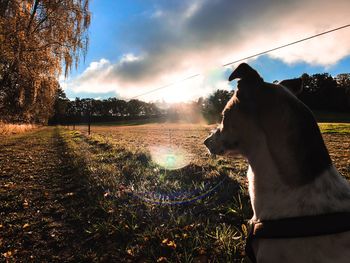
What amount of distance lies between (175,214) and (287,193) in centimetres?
337

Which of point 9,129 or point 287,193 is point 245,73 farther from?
point 9,129

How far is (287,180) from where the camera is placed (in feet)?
6.35

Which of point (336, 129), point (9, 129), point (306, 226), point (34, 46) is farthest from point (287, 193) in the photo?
point (9, 129)

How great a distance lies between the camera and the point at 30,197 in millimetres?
6648

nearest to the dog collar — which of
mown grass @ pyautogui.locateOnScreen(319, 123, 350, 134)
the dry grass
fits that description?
the dry grass

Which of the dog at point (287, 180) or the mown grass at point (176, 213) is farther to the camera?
the mown grass at point (176, 213)

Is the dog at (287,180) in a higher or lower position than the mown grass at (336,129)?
higher

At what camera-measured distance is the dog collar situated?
1711 mm

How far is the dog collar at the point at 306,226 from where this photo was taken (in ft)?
5.61

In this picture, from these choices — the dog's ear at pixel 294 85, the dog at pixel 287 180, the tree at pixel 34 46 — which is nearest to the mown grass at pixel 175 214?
the dog at pixel 287 180

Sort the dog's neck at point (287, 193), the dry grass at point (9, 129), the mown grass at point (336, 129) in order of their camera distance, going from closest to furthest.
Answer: the dog's neck at point (287, 193), the dry grass at point (9, 129), the mown grass at point (336, 129)

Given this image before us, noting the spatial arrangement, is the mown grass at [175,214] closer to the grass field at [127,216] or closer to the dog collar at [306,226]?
the grass field at [127,216]

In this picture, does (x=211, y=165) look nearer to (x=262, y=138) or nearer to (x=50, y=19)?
(x=262, y=138)

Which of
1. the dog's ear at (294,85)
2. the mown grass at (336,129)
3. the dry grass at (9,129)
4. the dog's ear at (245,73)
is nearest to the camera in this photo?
the dog's ear at (245,73)
